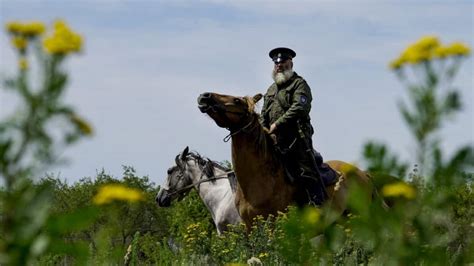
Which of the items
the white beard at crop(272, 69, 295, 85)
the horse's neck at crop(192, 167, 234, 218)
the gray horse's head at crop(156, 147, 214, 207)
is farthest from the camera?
the gray horse's head at crop(156, 147, 214, 207)

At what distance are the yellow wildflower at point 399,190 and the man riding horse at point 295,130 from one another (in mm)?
11186

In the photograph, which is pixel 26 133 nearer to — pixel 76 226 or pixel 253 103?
pixel 76 226

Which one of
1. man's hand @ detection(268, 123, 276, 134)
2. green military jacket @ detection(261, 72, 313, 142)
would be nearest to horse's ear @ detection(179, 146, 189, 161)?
green military jacket @ detection(261, 72, 313, 142)

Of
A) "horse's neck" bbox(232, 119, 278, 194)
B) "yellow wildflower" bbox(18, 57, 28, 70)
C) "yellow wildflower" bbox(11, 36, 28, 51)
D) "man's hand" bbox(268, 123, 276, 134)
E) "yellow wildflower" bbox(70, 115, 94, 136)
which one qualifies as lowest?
"yellow wildflower" bbox(70, 115, 94, 136)

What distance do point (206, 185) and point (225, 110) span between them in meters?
3.33

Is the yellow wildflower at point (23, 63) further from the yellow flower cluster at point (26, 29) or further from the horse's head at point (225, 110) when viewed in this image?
the horse's head at point (225, 110)

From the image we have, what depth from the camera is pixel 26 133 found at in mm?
2086

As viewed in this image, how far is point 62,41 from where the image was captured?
2.06m

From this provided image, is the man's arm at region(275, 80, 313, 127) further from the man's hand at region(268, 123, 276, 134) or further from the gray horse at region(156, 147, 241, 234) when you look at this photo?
the gray horse at region(156, 147, 241, 234)

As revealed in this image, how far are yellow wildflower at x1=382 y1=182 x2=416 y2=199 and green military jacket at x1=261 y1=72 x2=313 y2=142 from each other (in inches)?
440

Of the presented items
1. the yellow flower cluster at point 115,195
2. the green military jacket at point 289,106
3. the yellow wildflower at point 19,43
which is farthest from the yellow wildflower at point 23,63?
the green military jacket at point 289,106

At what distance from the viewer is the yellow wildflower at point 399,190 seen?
2482 mm

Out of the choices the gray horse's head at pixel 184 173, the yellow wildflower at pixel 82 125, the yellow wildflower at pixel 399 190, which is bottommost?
the yellow wildflower at pixel 399 190

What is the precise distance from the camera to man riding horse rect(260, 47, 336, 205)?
545 inches
